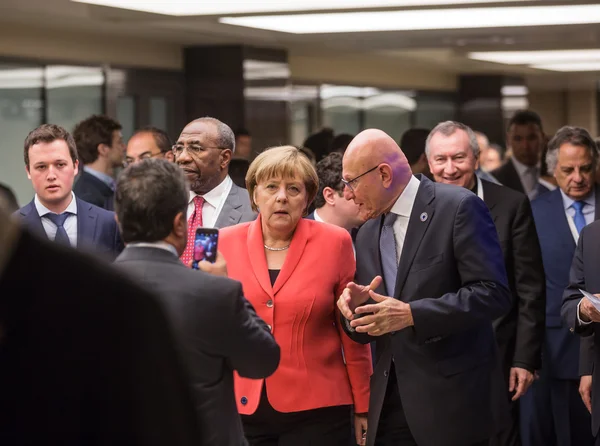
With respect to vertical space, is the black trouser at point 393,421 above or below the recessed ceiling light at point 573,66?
below

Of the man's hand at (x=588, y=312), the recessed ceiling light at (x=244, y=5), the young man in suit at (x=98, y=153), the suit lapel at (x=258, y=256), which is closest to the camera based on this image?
the suit lapel at (x=258, y=256)

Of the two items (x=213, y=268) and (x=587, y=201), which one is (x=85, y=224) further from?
(x=587, y=201)

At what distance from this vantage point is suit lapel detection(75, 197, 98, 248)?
4.63m

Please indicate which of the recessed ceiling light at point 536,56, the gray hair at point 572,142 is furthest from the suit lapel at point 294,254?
the recessed ceiling light at point 536,56

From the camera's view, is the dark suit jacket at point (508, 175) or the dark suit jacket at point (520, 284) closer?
the dark suit jacket at point (520, 284)

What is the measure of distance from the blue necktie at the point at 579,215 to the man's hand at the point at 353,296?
2.78 metres

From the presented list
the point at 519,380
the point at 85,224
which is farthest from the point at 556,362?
the point at 85,224

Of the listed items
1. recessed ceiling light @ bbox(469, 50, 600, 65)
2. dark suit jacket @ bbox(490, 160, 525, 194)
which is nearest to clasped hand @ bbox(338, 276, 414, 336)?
dark suit jacket @ bbox(490, 160, 525, 194)

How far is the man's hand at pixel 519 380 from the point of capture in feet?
16.7

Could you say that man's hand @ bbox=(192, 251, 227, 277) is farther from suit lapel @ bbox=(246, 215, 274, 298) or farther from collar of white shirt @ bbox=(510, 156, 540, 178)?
collar of white shirt @ bbox=(510, 156, 540, 178)

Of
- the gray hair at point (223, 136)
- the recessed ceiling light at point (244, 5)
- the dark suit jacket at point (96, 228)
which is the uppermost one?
the recessed ceiling light at point (244, 5)

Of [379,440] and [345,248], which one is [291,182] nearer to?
[345,248]

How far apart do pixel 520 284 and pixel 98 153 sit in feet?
13.3

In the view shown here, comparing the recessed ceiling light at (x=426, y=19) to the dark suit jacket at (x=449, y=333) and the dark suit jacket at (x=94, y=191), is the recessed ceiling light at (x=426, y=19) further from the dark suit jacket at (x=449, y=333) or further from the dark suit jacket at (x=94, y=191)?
the dark suit jacket at (x=449, y=333)
